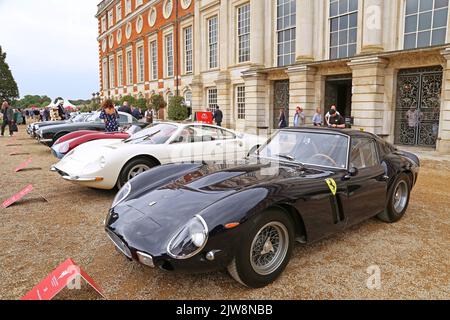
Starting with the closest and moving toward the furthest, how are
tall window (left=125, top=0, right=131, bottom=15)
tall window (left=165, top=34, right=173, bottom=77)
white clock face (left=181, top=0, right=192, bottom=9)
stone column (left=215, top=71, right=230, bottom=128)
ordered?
stone column (left=215, top=71, right=230, bottom=128) → white clock face (left=181, top=0, right=192, bottom=9) → tall window (left=165, top=34, right=173, bottom=77) → tall window (left=125, top=0, right=131, bottom=15)

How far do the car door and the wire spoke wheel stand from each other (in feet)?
3.11

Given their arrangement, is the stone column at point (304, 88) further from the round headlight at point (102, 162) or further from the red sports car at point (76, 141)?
the round headlight at point (102, 162)

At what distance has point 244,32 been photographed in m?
21.0

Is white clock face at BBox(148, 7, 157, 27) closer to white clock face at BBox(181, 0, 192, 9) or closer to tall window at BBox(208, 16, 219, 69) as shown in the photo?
white clock face at BBox(181, 0, 192, 9)

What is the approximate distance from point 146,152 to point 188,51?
930 inches

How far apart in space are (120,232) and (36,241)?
5.48 feet

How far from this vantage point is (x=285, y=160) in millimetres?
4137

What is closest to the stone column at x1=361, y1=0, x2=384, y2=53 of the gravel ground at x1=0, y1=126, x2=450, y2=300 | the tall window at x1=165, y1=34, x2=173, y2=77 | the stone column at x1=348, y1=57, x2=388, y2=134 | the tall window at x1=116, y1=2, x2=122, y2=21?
the stone column at x1=348, y1=57, x2=388, y2=134

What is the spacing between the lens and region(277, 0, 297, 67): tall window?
17734 mm

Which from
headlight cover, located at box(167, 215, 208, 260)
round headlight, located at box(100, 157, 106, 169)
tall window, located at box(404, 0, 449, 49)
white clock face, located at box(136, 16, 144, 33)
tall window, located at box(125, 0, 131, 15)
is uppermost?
tall window, located at box(125, 0, 131, 15)

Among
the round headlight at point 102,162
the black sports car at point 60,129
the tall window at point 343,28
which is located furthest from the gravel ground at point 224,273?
the tall window at point 343,28


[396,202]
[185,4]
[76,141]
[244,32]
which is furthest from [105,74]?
[396,202]

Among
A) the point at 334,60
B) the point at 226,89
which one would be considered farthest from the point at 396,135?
the point at 226,89
